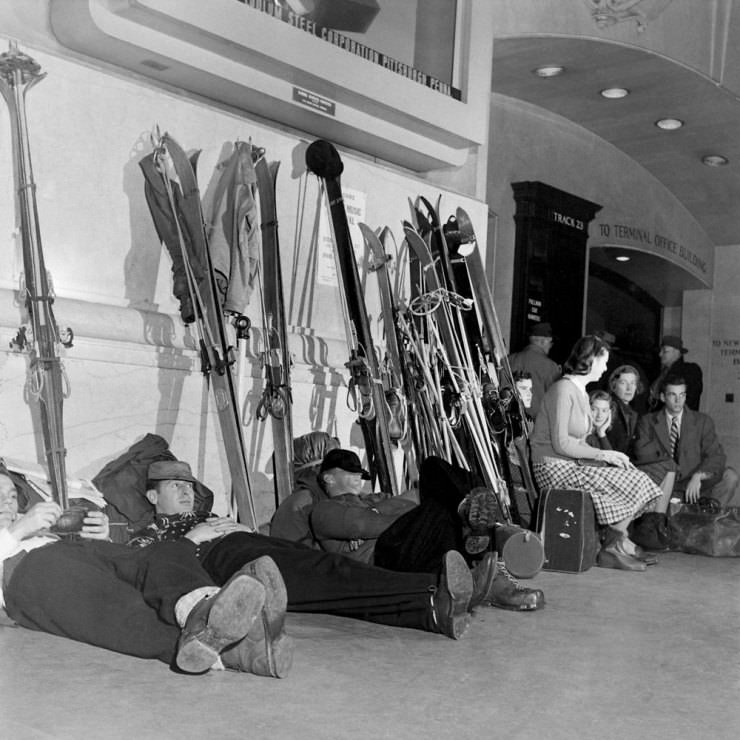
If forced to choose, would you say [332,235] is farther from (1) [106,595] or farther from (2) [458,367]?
(1) [106,595]

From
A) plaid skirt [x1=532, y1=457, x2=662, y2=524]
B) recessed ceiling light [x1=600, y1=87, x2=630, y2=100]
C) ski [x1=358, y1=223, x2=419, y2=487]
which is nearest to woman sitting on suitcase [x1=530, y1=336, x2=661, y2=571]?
plaid skirt [x1=532, y1=457, x2=662, y2=524]

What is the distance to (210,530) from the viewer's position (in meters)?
3.34

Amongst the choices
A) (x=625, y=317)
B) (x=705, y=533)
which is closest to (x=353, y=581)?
(x=705, y=533)

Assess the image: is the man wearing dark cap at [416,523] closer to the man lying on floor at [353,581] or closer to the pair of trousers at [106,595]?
the man lying on floor at [353,581]

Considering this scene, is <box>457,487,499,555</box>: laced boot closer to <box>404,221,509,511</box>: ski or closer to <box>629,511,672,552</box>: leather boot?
<box>404,221,509,511</box>: ski

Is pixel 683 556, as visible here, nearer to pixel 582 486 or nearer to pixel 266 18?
pixel 582 486

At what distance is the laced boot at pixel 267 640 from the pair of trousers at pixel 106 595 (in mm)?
154

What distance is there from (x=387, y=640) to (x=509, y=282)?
19.7ft

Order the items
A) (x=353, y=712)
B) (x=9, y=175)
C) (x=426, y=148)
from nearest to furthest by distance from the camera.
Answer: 1. (x=353, y=712)
2. (x=9, y=175)
3. (x=426, y=148)

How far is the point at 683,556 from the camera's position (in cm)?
570

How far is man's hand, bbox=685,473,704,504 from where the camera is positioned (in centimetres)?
609

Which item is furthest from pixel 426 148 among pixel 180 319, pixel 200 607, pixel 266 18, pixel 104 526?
pixel 200 607

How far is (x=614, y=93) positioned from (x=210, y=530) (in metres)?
6.69

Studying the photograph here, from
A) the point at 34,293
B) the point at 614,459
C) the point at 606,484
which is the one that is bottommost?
the point at 606,484
